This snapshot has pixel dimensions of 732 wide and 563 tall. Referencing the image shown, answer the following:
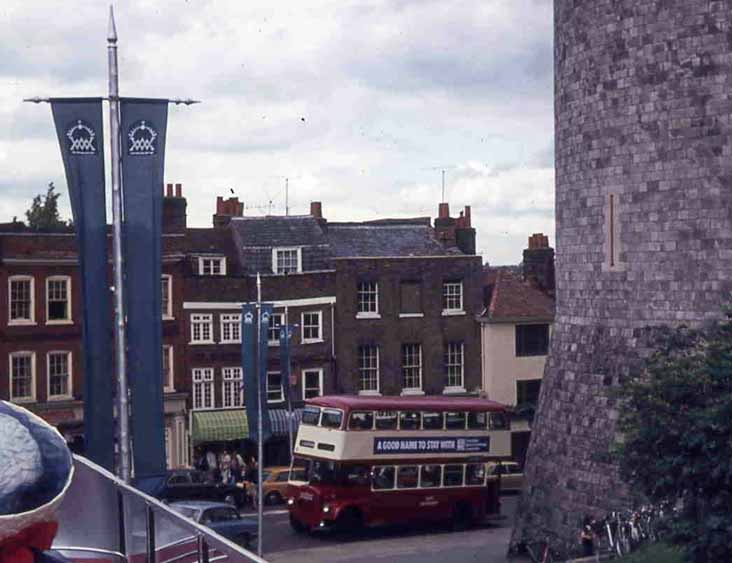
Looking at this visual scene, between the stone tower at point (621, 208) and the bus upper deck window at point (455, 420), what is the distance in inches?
259

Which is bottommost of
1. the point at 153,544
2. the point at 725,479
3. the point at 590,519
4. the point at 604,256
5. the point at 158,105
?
the point at 590,519

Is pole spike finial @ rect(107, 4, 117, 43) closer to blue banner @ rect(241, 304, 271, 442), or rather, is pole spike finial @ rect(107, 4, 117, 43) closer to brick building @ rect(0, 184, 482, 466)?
blue banner @ rect(241, 304, 271, 442)

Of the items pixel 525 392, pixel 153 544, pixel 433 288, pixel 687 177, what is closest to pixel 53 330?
pixel 433 288

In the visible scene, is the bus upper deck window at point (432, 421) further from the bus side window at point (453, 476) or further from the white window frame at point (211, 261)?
the white window frame at point (211, 261)

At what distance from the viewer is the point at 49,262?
1407 inches

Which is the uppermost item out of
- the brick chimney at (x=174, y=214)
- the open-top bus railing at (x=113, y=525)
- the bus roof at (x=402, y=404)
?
the brick chimney at (x=174, y=214)

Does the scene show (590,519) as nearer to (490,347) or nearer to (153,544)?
(153,544)

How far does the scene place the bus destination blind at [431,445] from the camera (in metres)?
27.8

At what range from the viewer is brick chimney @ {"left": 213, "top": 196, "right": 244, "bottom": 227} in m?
43.3

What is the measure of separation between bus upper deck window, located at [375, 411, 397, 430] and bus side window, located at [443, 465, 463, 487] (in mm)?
1760

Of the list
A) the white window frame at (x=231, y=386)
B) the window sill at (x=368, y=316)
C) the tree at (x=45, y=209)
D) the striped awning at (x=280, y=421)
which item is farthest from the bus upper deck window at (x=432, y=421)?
the tree at (x=45, y=209)

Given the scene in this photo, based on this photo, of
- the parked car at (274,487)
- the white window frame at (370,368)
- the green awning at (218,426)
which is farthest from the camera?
the white window frame at (370,368)

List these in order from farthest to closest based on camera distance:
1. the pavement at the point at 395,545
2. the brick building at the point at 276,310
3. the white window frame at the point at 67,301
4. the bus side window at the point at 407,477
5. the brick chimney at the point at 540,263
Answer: the brick chimney at the point at 540,263
the white window frame at the point at 67,301
the brick building at the point at 276,310
the bus side window at the point at 407,477
the pavement at the point at 395,545

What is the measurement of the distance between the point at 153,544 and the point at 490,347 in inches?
1473
